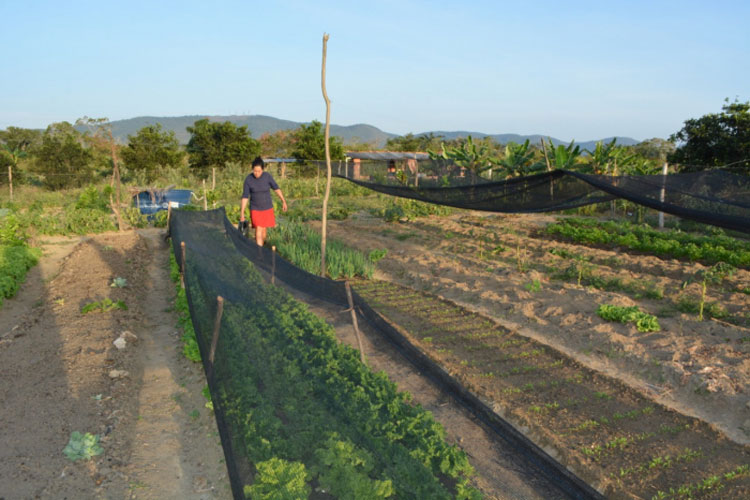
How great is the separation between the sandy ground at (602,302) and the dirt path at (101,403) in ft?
9.77

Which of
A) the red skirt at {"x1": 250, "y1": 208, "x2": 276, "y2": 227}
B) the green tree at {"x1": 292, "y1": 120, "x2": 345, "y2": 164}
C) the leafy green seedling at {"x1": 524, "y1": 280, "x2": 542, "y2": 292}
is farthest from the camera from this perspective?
the green tree at {"x1": 292, "y1": 120, "x2": 345, "y2": 164}

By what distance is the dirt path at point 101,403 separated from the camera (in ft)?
8.78

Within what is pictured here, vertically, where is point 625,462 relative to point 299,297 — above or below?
below

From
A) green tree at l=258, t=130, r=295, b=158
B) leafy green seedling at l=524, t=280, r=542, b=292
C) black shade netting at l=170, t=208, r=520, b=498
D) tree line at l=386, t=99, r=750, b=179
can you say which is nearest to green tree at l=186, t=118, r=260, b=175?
tree line at l=386, t=99, r=750, b=179

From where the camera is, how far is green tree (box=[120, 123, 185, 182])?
2166 centimetres

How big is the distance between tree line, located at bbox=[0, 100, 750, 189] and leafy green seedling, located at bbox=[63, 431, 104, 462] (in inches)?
327

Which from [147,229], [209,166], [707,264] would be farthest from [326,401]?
[209,166]

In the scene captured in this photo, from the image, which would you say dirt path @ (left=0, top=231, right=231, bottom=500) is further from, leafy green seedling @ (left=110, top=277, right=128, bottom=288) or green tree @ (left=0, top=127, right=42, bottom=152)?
green tree @ (left=0, top=127, right=42, bottom=152)

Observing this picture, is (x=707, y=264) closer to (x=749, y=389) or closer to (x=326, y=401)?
(x=749, y=389)

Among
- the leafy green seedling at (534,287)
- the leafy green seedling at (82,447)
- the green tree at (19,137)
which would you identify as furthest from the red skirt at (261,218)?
the green tree at (19,137)

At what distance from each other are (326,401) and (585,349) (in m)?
2.52

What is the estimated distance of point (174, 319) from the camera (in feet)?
18.0

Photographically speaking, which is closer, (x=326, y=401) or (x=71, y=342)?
(x=326, y=401)

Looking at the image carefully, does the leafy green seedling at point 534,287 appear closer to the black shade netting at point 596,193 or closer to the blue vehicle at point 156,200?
the black shade netting at point 596,193
